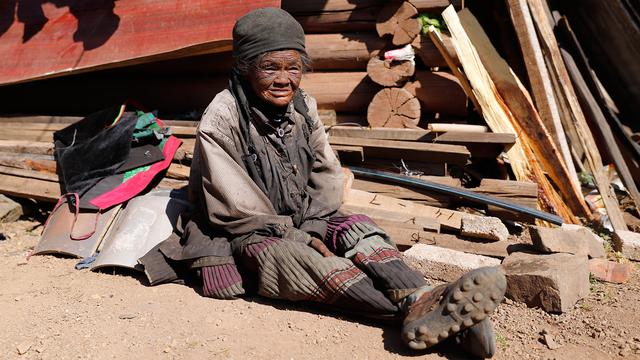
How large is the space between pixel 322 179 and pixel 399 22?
213 centimetres

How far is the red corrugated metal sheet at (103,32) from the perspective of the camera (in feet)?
18.0

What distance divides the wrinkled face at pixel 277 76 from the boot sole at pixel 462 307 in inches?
63.4

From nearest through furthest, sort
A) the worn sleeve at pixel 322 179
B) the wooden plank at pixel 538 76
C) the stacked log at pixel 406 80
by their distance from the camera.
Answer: the worn sleeve at pixel 322 179
the stacked log at pixel 406 80
the wooden plank at pixel 538 76

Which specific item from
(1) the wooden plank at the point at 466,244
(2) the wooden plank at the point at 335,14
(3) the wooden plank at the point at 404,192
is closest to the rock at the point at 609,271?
(1) the wooden plank at the point at 466,244

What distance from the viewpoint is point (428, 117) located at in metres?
5.79

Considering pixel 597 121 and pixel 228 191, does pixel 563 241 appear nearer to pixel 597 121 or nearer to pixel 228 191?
pixel 228 191

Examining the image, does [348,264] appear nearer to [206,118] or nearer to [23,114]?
[206,118]

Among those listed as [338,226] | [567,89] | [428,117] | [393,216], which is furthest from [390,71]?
[338,226]

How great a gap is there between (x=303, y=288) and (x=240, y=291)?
0.43m

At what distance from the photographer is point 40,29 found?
633 cm

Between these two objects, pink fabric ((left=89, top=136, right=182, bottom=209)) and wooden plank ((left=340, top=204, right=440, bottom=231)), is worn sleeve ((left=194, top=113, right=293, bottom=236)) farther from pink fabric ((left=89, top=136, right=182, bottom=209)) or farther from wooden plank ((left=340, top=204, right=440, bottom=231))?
pink fabric ((left=89, top=136, right=182, bottom=209))

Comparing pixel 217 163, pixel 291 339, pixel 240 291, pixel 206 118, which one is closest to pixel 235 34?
pixel 206 118

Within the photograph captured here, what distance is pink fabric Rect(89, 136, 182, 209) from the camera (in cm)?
462

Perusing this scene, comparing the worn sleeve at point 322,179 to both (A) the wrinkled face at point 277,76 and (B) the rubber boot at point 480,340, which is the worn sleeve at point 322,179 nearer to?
(A) the wrinkled face at point 277,76
